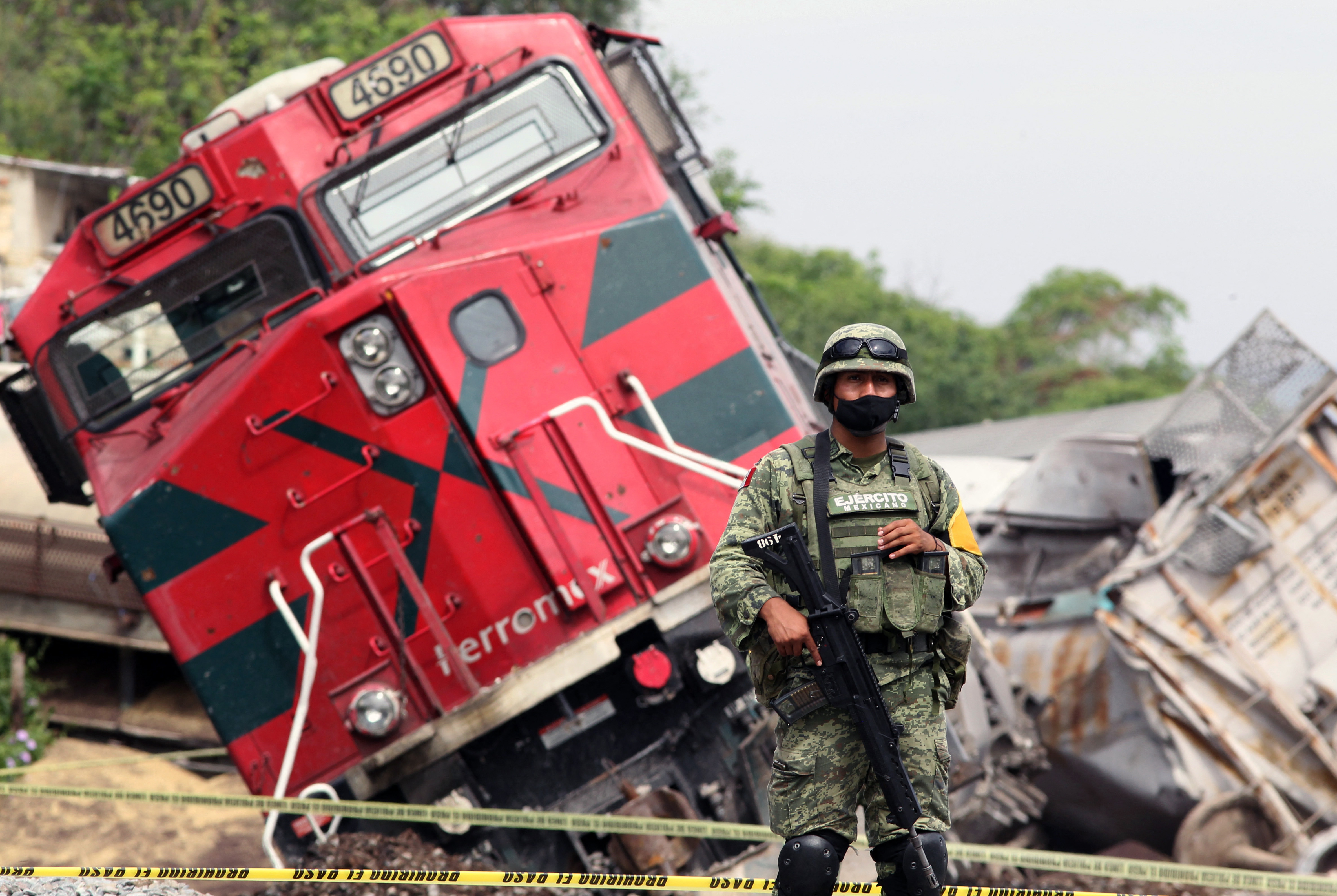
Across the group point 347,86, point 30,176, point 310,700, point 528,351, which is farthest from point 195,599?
point 30,176

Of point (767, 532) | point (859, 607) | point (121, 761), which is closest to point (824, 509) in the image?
point (767, 532)

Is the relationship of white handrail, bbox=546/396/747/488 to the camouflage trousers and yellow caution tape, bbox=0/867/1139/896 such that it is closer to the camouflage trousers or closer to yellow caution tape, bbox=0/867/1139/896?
yellow caution tape, bbox=0/867/1139/896

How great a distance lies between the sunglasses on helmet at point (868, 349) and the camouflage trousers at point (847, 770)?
0.75 meters

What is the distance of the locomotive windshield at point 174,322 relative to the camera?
5.87 metres

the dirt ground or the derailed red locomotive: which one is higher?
the derailed red locomotive

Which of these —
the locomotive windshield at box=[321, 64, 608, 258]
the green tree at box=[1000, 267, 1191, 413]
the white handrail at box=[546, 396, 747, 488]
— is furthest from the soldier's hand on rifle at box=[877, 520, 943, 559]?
the green tree at box=[1000, 267, 1191, 413]

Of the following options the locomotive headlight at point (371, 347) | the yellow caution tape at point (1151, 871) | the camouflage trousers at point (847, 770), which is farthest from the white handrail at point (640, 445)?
the camouflage trousers at point (847, 770)

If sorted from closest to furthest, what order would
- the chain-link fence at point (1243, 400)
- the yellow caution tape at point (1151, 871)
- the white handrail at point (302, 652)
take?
1. the yellow caution tape at point (1151, 871)
2. the white handrail at point (302, 652)
3. the chain-link fence at point (1243, 400)

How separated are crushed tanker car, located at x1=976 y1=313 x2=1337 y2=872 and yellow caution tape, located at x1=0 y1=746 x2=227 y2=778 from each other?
16.8 ft

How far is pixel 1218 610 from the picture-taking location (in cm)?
780

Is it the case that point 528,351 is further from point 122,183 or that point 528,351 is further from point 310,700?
point 122,183

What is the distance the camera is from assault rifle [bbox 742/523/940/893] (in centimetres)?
314

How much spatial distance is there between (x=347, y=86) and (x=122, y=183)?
9.56 m

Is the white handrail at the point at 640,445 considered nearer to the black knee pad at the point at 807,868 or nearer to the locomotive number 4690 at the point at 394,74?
the locomotive number 4690 at the point at 394,74
